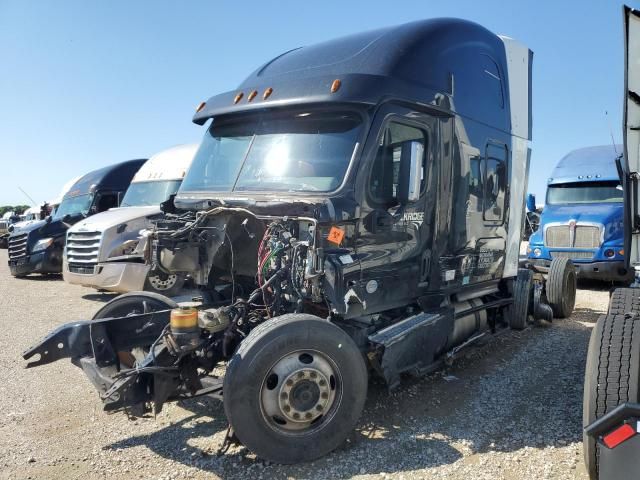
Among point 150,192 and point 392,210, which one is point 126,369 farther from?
point 150,192

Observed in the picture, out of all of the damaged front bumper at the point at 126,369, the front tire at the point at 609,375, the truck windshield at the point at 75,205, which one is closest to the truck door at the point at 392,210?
the damaged front bumper at the point at 126,369

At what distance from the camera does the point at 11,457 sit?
3.65 metres

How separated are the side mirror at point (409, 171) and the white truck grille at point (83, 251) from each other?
6919 millimetres

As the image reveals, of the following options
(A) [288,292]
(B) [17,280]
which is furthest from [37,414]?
(B) [17,280]

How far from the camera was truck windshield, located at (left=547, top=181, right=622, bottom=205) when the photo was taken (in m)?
11.3

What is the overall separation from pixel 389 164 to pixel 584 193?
936cm

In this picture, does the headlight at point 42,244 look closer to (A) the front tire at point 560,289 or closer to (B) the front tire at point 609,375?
(A) the front tire at point 560,289

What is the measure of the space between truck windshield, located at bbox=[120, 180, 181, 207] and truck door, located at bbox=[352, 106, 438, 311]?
6970 millimetres

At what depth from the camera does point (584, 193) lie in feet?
38.5

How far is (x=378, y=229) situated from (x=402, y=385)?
5.74 ft

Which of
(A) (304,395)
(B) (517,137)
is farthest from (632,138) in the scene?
(A) (304,395)

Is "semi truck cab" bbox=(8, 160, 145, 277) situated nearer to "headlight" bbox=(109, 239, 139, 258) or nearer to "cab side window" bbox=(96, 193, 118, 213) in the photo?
"cab side window" bbox=(96, 193, 118, 213)

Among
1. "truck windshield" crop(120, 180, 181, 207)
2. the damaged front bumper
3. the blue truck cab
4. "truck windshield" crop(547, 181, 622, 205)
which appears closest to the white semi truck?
"truck windshield" crop(120, 180, 181, 207)

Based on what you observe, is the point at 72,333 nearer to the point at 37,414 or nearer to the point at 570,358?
the point at 37,414
